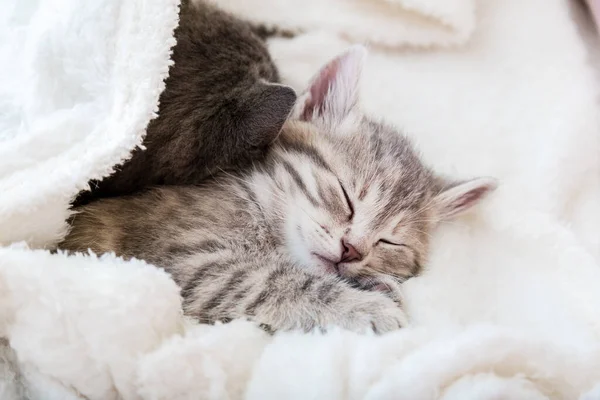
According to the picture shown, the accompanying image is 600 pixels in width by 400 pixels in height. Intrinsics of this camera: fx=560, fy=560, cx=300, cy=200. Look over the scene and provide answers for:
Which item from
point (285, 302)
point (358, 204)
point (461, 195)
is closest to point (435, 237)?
point (461, 195)

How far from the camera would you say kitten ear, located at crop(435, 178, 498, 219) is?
3.72ft

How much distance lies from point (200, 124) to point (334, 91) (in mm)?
295

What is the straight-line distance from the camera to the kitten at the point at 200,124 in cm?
101

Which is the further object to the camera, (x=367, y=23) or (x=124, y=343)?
(x=367, y=23)

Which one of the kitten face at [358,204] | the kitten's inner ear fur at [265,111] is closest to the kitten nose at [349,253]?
the kitten face at [358,204]

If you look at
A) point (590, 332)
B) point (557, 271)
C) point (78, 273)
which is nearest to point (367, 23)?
point (557, 271)

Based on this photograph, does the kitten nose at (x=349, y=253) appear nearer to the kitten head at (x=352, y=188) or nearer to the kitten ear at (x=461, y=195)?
the kitten head at (x=352, y=188)

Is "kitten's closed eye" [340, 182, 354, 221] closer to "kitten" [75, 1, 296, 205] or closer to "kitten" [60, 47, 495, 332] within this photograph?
"kitten" [60, 47, 495, 332]

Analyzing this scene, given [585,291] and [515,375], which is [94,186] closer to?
[515,375]

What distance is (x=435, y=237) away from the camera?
1.14 meters

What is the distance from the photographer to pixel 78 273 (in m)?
0.76

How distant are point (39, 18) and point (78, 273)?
568 millimetres

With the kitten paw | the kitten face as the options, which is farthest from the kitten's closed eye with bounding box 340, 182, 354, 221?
the kitten paw

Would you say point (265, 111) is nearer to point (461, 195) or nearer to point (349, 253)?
point (349, 253)
